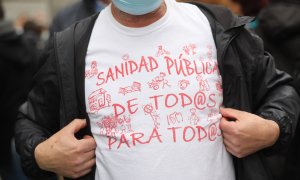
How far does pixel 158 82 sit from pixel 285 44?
1027 mm

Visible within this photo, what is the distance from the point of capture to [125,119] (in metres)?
1.78

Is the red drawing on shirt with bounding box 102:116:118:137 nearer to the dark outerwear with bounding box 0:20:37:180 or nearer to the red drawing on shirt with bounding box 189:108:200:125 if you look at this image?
the red drawing on shirt with bounding box 189:108:200:125

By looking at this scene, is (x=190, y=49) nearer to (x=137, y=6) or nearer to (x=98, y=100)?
(x=137, y=6)

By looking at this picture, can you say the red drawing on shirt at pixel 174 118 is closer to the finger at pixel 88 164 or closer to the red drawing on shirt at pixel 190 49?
the red drawing on shirt at pixel 190 49

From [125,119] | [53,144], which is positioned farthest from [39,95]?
[125,119]

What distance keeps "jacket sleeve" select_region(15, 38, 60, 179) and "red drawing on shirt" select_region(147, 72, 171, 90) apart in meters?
0.39

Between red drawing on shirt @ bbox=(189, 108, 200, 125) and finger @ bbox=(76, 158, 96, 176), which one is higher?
red drawing on shirt @ bbox=(189, 108, 200, 125)

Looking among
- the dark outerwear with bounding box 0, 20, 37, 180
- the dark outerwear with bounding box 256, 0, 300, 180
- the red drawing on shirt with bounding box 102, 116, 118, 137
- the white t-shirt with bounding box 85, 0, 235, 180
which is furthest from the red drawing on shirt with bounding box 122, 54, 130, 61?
the dark outerwear with bounding box 0, 20, 37, 180

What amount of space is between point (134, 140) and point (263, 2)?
1.85m

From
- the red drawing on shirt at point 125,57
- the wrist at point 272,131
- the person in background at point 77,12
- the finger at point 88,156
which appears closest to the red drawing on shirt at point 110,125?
the finger at point 88,156

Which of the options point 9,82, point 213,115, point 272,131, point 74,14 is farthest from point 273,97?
point 9,82

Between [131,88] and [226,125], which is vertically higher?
[131,88]

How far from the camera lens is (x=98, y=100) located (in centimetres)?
182

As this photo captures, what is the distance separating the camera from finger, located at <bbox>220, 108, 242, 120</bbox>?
5.89ft
